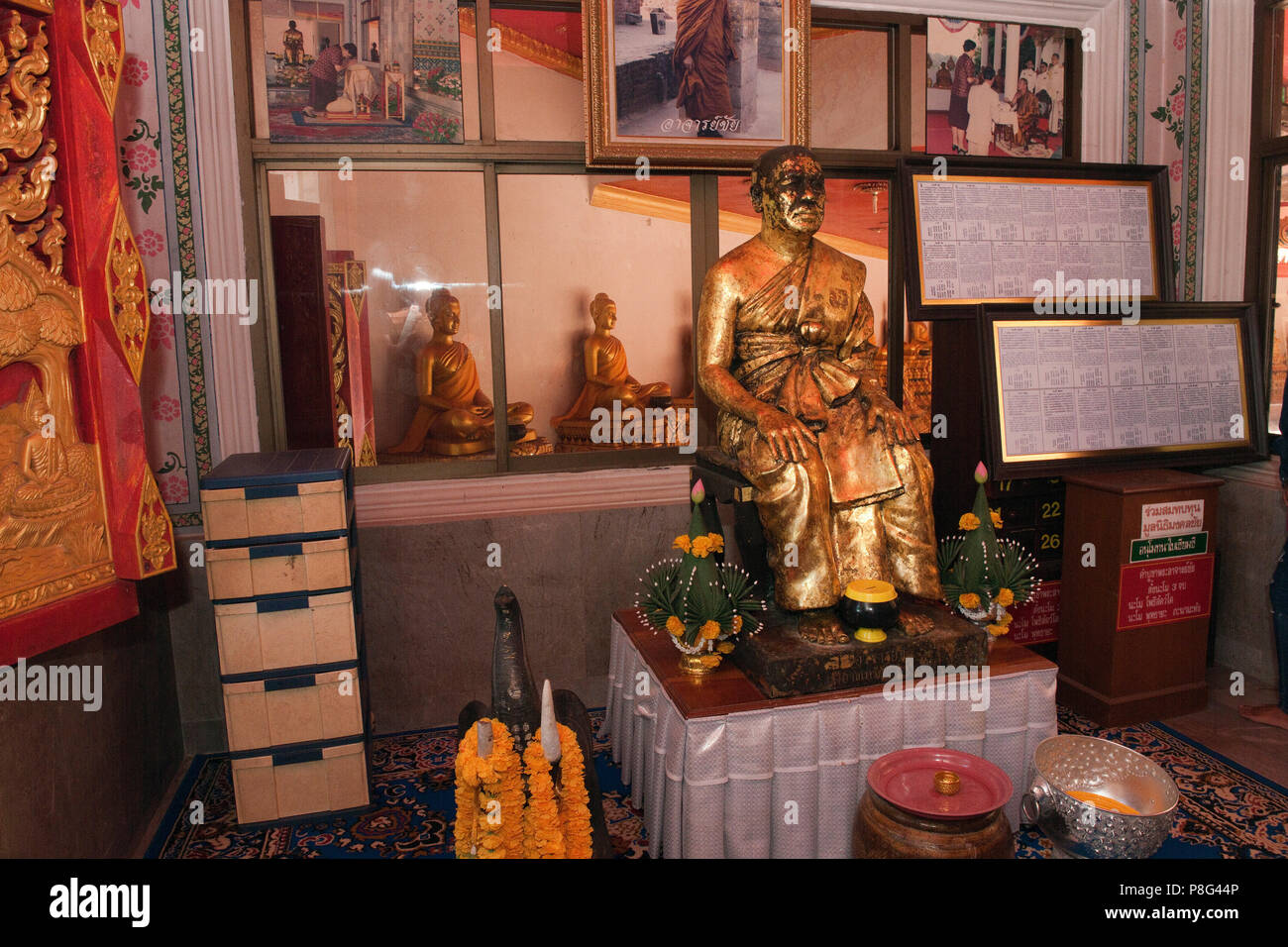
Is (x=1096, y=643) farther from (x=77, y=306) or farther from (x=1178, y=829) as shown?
(x=77, y=306)

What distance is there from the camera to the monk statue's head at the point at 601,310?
14.4 ft

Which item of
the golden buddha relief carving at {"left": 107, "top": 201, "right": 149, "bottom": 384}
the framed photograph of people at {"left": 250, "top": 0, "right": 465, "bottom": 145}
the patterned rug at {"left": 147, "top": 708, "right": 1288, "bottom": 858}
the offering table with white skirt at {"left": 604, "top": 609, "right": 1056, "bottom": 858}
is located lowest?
the patterned rug at {"left": 147, "top": 708, "right": 1288, "bottom": 858}

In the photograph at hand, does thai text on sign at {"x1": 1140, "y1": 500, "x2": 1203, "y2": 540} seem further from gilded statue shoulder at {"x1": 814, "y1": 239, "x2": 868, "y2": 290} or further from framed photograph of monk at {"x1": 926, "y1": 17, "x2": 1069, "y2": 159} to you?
framed photograph of monk at {"x1": 926, "y1": 17, "x2": 1069, "y2": 159}

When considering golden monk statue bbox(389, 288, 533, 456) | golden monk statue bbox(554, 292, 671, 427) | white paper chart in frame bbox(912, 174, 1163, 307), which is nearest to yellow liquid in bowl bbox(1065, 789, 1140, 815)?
white paper chart in frame bbox(912, 174, 1163, 307)

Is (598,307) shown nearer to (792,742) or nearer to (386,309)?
(386,309)

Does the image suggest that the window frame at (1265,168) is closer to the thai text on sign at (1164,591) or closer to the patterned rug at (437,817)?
the thai text on sign at (1164,591)

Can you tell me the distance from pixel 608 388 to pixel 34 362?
8.51ft

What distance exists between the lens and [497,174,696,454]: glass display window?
4.23 m

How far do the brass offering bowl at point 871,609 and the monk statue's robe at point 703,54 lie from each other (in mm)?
2402

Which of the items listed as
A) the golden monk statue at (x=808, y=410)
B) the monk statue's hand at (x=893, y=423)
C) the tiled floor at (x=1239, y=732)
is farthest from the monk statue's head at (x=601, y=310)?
the tiled floor at (x=1239, y=732)

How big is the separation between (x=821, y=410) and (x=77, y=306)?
7.85ft

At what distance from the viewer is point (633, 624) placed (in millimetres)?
3643

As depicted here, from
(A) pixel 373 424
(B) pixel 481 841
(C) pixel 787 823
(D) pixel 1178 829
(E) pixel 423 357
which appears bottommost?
(D) pixel 1178 829

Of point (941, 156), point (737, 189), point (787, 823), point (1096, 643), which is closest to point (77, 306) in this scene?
point (787, 823)
